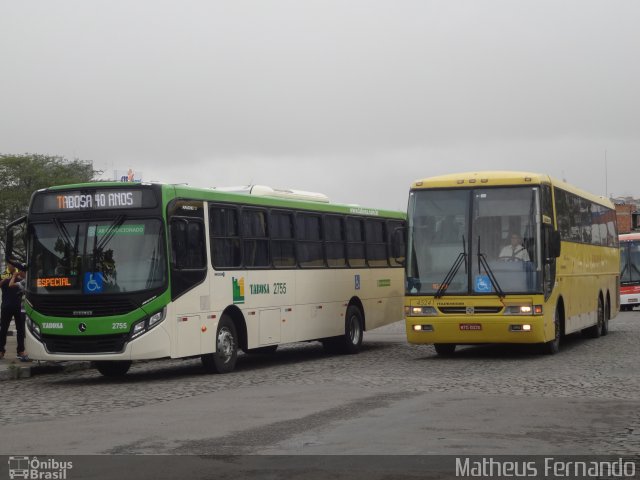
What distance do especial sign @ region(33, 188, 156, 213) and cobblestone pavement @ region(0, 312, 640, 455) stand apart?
107 inches

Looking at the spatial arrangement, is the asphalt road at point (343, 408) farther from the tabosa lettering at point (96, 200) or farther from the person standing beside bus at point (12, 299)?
the tabosa lettering at point (96, 200)

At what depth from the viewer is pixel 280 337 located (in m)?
22.4

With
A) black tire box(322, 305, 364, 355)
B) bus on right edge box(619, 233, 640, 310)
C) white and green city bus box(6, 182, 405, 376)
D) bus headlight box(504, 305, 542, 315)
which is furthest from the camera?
bus on right edge box(619, 233, 640, 310)

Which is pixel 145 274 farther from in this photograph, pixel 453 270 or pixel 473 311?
pixel 473 311

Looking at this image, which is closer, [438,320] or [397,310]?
[438,320]

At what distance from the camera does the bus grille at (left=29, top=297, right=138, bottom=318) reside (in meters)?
18.5

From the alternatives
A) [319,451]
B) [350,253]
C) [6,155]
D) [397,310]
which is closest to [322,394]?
[319,451]

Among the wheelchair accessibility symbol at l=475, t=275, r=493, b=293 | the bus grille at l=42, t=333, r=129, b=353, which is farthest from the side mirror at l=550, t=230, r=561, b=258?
the bus grille at l=42, t=333, r=129, b=353

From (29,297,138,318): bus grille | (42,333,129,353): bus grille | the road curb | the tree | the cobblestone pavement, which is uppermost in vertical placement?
the tree

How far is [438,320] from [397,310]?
650 cm

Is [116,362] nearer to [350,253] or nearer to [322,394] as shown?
[322,394]

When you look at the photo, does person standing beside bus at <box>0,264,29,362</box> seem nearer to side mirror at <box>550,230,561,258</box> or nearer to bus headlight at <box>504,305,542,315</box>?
bus headlight at <box>504,305,542,315</box>

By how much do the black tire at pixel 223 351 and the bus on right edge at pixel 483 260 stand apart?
3619 millimetres

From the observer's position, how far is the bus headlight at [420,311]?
73.0ft
